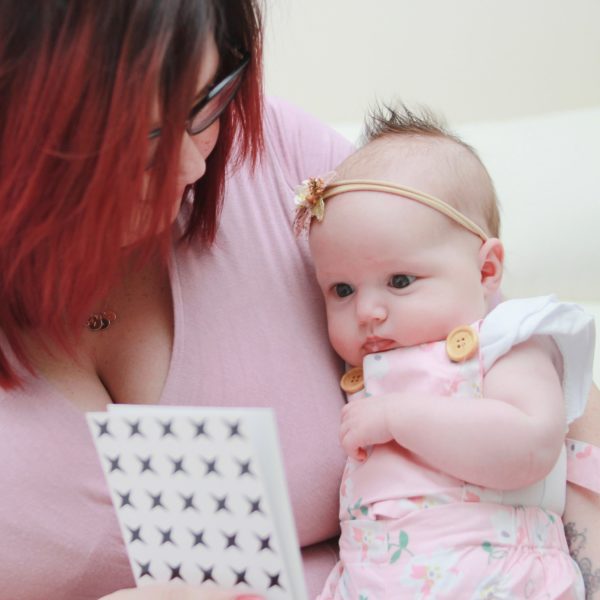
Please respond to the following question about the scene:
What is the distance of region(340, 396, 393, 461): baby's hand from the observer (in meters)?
1.15

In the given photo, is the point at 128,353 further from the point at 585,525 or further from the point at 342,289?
the point at 585,525

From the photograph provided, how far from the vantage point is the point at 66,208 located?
934 millimetres

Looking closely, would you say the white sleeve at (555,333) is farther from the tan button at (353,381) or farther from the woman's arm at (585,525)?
the tan button at (353,381)

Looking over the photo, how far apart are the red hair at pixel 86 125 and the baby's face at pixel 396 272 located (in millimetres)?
304

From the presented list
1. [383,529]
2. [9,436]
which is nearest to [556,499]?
[383,529]

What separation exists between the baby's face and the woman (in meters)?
0.08

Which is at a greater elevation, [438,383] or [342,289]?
[342,289]

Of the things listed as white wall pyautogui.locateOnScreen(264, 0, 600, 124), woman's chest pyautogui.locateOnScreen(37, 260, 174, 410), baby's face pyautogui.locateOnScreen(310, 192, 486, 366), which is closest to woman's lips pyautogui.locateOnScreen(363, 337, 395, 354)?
baby's face pyautogui.locateOnScreen(310, 192, 486, 366)

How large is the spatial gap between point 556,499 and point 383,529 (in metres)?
0.23

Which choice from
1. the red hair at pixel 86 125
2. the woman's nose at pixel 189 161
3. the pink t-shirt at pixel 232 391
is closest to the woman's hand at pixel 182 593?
the pink t-shirt at pixel 232 391

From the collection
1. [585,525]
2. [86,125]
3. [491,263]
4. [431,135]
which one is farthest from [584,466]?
[86,125]

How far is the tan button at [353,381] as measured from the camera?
4.15 feet

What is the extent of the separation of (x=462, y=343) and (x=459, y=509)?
8.1 inches

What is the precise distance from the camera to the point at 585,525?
1.21 m
